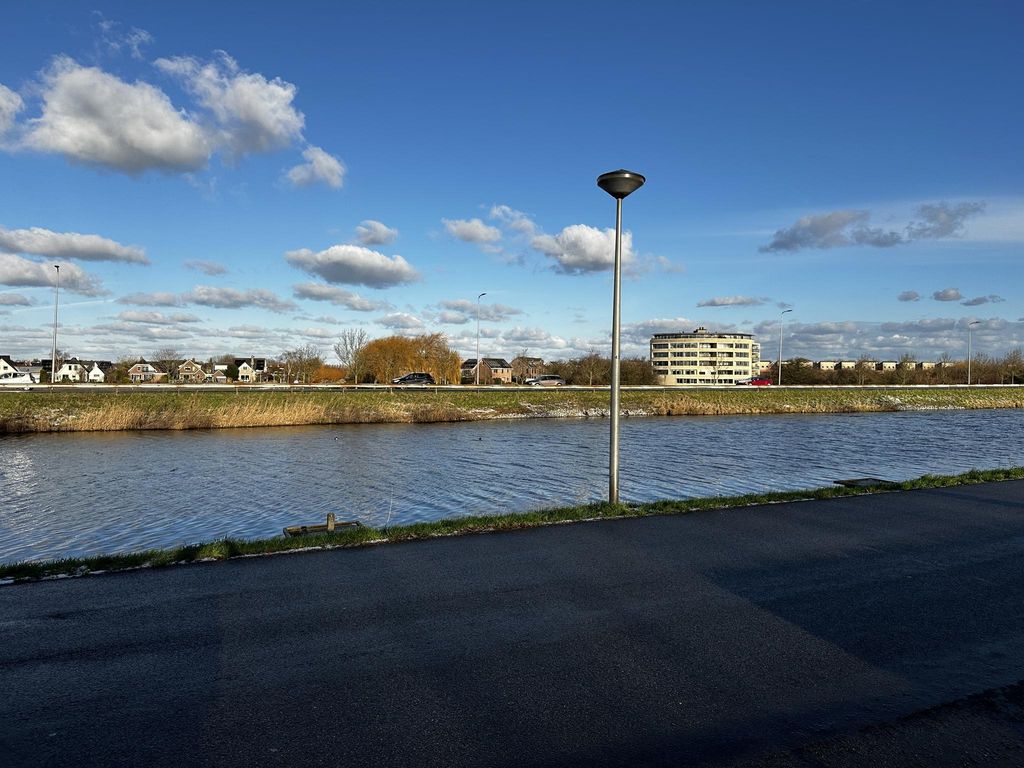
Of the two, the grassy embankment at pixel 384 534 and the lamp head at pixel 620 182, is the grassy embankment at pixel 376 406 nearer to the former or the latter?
the grassy embankment at pixel 384 534

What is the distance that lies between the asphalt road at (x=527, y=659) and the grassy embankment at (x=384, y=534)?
14.7 inches

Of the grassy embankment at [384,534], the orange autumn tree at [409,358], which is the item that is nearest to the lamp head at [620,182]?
the grassy embankment at [384,534]

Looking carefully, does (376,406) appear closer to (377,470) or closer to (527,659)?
(377,470)

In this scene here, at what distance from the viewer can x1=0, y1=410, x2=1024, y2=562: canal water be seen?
13.7m

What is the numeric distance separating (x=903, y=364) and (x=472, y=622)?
12620 cm

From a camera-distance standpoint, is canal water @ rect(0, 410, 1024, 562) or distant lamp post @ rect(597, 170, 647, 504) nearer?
distant lamp post @ rect(597, 170, 647, 504)

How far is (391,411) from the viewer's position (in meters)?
42.6

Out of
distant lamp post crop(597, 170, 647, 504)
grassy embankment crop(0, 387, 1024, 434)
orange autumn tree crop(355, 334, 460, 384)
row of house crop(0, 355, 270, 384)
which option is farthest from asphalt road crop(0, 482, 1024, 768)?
row of house crop(0, 355, 270, 384)

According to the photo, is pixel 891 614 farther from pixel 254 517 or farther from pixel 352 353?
pixel 352 353

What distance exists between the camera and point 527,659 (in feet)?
16.5

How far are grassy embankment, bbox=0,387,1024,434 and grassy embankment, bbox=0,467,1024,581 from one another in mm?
30460

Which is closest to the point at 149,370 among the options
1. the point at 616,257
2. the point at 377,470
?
the point at 377,470

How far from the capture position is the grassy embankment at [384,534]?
7477 mm

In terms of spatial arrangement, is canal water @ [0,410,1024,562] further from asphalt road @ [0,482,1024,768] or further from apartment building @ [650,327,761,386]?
apartment building @ [650,327,761,386]
